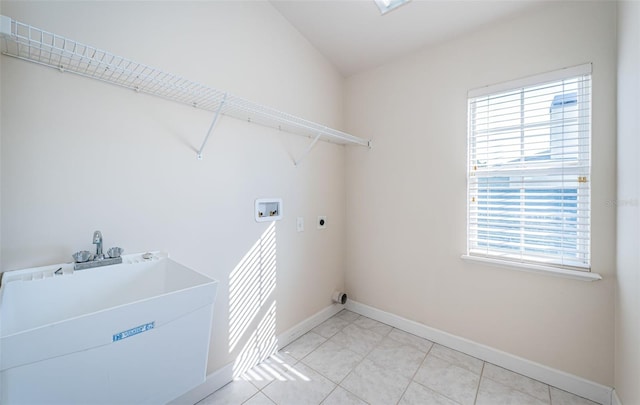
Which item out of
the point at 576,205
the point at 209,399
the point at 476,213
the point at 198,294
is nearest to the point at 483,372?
the point at 476,213

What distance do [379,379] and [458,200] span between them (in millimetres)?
1449

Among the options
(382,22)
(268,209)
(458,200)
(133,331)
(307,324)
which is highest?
(382,22)

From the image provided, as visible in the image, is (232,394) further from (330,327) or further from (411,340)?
(411,340)

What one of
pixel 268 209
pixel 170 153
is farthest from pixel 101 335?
pixel 268 209

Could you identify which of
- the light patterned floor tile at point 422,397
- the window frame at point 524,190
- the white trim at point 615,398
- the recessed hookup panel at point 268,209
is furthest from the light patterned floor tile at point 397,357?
the recessed hookup panel at point 268,209

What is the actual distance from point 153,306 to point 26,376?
0.29m

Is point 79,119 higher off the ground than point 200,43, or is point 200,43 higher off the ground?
point 200,43

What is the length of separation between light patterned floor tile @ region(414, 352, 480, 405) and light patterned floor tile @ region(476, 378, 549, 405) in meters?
0.04

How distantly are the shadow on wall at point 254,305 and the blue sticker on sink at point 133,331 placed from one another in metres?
0.91

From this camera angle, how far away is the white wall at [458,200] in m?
1.51

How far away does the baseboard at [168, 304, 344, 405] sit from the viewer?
1511mm

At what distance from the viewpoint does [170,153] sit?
1457 mm

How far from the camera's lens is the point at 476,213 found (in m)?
1.97

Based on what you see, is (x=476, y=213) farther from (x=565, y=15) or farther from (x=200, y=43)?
(x=200, y=43)
